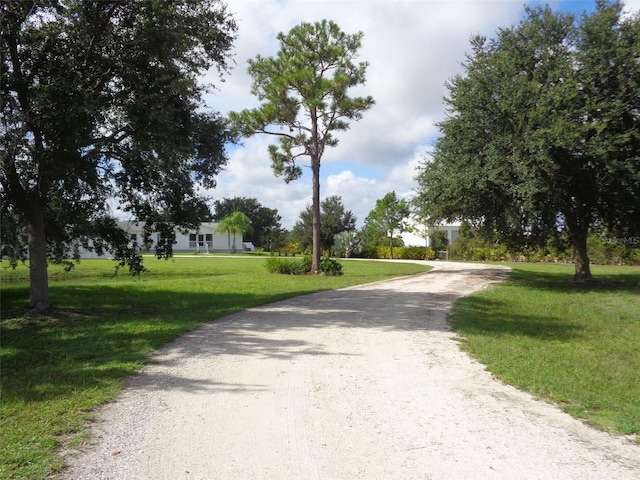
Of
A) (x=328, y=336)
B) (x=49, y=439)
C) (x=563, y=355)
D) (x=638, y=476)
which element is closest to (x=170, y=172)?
(x=328, y=336)

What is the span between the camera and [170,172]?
10719 millimetres

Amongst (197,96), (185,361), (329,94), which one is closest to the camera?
(185,361)

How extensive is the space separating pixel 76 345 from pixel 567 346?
26.5 ft

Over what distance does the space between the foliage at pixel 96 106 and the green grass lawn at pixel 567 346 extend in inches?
280

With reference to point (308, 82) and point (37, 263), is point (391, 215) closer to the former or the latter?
point (308, 82)

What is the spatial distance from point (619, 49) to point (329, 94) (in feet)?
40.6

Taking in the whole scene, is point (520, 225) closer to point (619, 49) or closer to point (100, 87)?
point (619, 49)

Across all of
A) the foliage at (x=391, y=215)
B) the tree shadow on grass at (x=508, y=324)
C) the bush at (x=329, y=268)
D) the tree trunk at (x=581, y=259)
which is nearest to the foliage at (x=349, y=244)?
the foliage at (x=391, y=215)

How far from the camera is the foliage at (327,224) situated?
54.9m

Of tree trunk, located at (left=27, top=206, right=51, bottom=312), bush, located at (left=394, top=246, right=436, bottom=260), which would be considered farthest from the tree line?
bush, located at (left=394, top=246, right=436, bottom=260)

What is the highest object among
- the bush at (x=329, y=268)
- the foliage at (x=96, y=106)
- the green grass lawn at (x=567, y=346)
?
the foliage at (x=96, y=106)

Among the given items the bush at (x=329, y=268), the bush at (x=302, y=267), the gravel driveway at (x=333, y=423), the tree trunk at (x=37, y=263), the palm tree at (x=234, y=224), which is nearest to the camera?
the gravel driveway at (x=333, y=423)

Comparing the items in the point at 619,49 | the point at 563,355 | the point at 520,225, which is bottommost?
the point at 563,355

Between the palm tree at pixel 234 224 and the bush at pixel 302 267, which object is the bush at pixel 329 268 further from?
the palm tree at pixel 234 224
